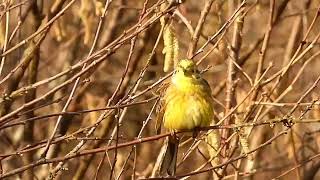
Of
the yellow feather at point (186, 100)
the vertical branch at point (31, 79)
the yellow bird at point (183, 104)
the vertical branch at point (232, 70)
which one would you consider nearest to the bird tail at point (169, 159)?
the yellow bird at point (183, 104)

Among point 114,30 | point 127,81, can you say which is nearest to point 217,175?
point 127,81

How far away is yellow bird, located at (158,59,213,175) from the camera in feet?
13.2

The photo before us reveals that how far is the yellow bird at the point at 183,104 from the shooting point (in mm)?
4027

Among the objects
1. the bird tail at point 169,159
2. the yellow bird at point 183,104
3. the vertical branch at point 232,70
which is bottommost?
the bird tail at point 169,159

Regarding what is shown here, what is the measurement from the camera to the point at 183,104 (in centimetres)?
412

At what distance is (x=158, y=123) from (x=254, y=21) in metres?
4.60

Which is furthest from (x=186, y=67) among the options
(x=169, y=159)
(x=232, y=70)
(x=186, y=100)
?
(x=232, y=70)

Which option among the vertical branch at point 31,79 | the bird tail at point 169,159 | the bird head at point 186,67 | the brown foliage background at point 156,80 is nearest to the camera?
the bird head at point 186,67

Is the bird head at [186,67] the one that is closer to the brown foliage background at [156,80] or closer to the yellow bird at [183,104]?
the yellow bird at [183,104]

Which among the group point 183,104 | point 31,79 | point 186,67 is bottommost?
point 183,104

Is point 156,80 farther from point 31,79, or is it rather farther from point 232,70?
point 232,70

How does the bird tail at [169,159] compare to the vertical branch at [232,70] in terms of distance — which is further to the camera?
the vertical branch at [232,70]

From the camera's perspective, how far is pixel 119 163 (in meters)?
5.43

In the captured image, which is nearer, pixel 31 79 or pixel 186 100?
pixel 186 100
